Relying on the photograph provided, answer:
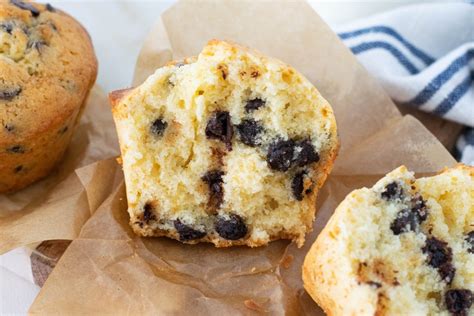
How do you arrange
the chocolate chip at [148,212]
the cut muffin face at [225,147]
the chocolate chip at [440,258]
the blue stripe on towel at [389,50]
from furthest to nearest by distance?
the blue stripe on towel at [389,50]
the chocolate chip at [148,212]
the cut muffin face at [225,147]
the chocolate chip at [440,258]

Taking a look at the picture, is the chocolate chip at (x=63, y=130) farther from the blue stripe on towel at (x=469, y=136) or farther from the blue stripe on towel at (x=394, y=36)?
the blue stripe on towel at (x=469, y=136)

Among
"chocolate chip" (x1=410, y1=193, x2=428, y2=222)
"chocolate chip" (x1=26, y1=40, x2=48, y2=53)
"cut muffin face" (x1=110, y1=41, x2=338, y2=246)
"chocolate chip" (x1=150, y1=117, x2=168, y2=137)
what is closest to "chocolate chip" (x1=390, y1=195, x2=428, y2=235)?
"chocolate chip" (x1=410, y1=193, x2=428, y2=222)

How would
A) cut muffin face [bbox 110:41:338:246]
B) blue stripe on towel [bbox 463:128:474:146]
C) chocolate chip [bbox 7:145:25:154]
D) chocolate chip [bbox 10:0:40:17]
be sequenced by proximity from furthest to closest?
blue stripe on towel [bbox 463:128:474:146] → chocolate chip [bbox 10:0:40:17] → chocolate chip [bbox 7:145:25:154] → cut muffin face [bbox 110:41:338:246]

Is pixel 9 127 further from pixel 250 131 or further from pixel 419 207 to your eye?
pixel 419 207

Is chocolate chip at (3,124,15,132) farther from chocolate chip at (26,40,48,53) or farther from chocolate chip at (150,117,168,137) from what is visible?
chocolate chip at (150,117,168,137)

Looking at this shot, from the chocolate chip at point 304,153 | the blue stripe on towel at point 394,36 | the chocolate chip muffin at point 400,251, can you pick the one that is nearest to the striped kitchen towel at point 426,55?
the blue stripe on towel at point 394,36

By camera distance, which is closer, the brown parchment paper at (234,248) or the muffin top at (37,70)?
the brown parchment paper at (234,248)
